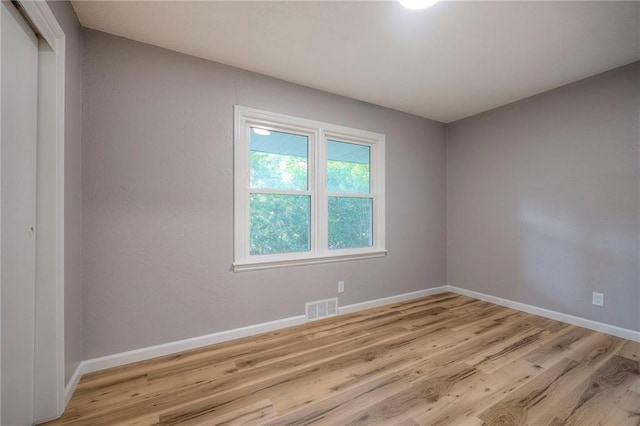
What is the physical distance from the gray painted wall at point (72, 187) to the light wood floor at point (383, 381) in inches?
14.0

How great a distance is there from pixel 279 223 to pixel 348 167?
110cm

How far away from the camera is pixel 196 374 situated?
6.27ft

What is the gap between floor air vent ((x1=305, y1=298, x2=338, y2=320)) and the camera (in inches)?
111

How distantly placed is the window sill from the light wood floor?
0.64 meters

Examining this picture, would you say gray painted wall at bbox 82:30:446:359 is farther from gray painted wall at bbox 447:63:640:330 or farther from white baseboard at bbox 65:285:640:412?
gray painted wall at bbox 447:63:640:330

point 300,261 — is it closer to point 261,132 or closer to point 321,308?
point 321,308

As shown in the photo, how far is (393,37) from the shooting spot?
2.05m

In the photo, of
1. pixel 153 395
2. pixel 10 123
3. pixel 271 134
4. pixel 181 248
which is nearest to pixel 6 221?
pixel 10 123

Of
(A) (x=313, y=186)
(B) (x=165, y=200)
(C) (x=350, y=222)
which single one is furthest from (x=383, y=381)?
(B) (x=165, y=200)

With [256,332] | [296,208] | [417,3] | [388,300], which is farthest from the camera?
[388,300]

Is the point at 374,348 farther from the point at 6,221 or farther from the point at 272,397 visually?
the point at 6,221

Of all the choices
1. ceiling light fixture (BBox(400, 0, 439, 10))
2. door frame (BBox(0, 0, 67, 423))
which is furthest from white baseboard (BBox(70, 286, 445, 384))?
ceiling light fixture (BBox(400, 0, 439, 10))

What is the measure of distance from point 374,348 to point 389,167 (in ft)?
6.95

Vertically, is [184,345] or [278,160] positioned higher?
[278,160]
